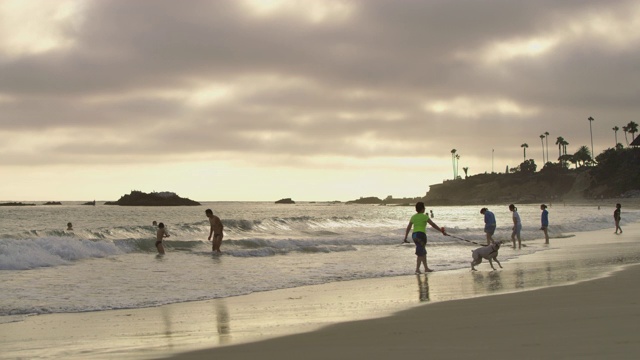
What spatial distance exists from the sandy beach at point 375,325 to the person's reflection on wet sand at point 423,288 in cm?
6

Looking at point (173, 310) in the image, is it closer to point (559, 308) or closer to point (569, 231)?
point (559, 308)

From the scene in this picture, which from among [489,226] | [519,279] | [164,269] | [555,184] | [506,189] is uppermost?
[555,184]

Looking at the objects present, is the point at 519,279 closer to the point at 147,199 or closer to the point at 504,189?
the point at 147,199

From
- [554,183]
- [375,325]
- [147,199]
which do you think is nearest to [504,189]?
[554,183]

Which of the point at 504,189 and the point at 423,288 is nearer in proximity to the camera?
the point at 423,288

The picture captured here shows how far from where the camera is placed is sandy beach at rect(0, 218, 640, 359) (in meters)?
7.00

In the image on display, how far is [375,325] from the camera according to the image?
8.76 meters

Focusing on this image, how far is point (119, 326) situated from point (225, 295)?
12.8 feet

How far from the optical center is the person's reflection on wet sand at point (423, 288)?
11.9m

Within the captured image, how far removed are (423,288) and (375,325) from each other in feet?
16.2

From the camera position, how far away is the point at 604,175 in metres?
140

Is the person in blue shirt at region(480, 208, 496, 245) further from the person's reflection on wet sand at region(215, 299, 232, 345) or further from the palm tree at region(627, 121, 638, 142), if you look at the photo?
the palm tree at region(627, 121, 638, 142)

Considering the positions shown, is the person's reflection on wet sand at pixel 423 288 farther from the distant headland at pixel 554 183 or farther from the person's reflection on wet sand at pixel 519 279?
the distant headland at pixel 554 183

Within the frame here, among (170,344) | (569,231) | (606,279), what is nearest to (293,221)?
(569,231)
